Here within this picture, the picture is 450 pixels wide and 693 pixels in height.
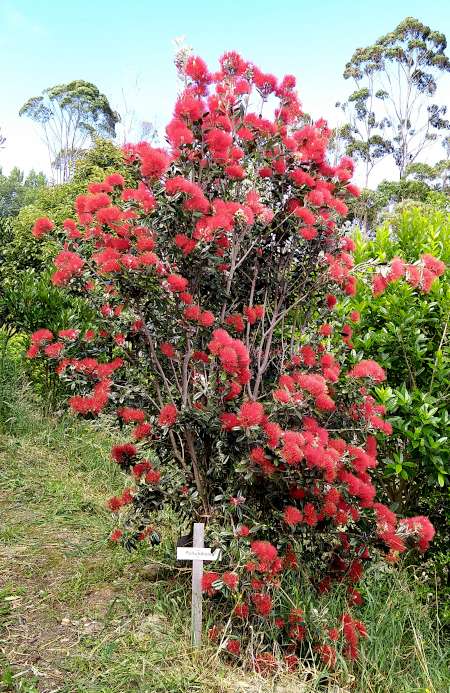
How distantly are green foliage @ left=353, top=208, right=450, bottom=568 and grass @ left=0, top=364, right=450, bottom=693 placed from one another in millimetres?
497

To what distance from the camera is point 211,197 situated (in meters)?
2.99

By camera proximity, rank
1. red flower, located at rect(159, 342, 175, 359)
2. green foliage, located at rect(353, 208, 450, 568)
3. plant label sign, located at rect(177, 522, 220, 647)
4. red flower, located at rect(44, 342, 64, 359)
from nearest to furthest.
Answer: plant label sign, located at rect(177, 522, 220, 647) < red flower, located at rect(159, 342, 175, 359) < red flower, located at rect(44, 342, 64, 359) < green foliage, located at rect(353, 208, 450, 568)

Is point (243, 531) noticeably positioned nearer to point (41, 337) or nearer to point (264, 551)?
point (264, 551)

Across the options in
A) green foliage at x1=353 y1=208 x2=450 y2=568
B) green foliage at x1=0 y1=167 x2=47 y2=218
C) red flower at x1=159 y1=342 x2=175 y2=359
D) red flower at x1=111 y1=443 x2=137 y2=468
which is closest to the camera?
red flower at x1=159 y1=342 x2=175 y2=359

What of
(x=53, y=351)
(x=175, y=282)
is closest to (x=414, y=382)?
(x=175, y=282)

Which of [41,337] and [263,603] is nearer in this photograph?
[263,603]

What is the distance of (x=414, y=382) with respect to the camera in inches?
140

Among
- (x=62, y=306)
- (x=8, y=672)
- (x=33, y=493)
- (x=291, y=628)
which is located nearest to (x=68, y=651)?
(x=8, y=672)

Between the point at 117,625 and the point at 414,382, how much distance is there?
1983 mm

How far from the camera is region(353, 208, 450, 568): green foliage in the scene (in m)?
3.36

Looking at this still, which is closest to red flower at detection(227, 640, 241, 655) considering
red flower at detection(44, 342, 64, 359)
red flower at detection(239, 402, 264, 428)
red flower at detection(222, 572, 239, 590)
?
red flower at detection(222, 572, 239, 590)

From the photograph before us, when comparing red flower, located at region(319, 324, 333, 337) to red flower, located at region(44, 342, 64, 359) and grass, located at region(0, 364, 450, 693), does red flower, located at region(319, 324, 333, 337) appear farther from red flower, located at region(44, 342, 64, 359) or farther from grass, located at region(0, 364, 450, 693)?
red flower, located at region(44, 342, 64, 359)

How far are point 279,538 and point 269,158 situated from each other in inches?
68.6

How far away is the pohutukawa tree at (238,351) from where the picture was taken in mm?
2631
